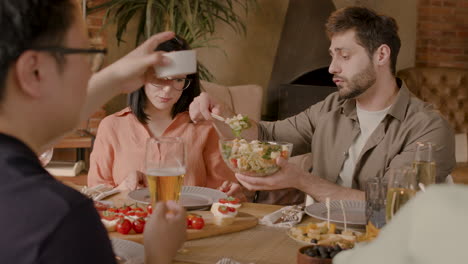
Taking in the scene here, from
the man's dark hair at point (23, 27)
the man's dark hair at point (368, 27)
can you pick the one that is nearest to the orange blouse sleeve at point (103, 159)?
the man's dark hair at point (368, 27)

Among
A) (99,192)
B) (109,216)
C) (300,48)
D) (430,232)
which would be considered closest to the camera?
(430,232)

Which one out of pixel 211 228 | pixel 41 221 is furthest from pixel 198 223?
pixel 41 221

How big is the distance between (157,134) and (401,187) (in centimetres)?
144

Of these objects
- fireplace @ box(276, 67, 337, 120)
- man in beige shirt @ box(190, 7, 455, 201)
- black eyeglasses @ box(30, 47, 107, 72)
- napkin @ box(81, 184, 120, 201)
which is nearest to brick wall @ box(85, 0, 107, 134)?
fireplace @ box(276, 67, 337, 120)

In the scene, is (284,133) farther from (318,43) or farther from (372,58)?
(318,43)

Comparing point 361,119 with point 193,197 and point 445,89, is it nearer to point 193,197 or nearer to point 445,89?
point 193,197

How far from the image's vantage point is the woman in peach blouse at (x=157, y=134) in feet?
8.05

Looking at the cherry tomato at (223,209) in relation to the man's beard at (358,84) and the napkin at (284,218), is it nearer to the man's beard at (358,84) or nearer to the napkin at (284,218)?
the napkin at (284,218)

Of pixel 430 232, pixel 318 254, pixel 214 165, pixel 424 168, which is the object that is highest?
pixel 430 232

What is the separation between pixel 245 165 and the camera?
6.34ft

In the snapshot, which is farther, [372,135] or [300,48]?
[300,48]

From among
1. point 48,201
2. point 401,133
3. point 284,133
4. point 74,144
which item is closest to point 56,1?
point 48,201

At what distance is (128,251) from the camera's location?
1.41 meters

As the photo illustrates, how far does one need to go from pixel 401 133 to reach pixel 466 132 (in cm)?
338
